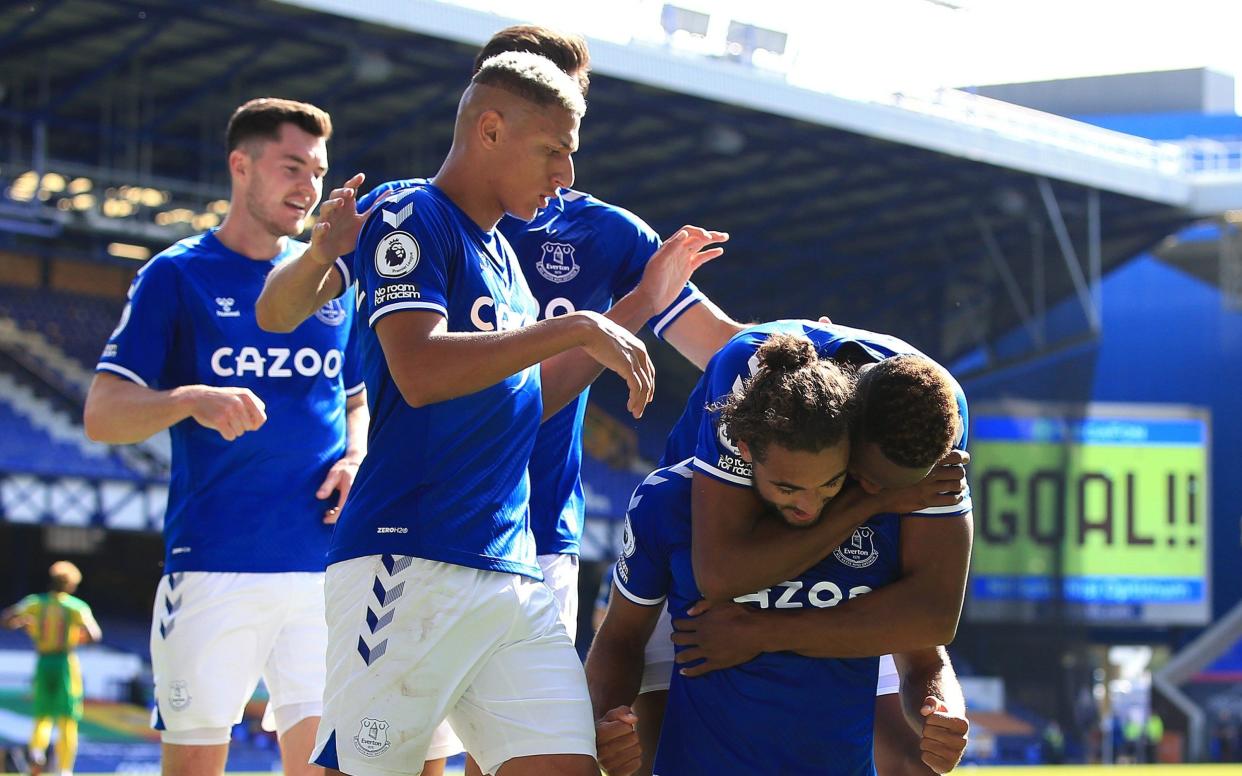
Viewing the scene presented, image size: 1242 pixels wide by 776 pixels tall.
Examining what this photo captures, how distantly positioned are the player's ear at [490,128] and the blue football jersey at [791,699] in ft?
2.87

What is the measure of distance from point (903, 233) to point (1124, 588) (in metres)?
7.21

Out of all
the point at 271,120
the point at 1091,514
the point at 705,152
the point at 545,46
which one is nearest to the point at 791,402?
the point at 545,46

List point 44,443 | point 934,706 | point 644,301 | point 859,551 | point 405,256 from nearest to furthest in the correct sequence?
point 405,256, point 934,706, point 859,551, point 644,301, point 44,443

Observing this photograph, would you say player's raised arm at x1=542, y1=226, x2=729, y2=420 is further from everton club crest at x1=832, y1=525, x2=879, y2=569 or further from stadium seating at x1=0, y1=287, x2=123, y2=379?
stadium seating at x1=0, y1=287, x2=123, y2=379

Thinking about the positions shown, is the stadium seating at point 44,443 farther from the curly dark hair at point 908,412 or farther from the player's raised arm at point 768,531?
the curly dark hair at point 908,412

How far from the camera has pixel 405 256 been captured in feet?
9.19

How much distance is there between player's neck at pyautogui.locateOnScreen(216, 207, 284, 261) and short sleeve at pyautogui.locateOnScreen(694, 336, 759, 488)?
64.5 inches

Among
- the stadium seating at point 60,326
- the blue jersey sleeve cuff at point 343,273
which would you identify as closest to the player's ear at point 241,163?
the blue jersey sleeve cuff at point 343,273

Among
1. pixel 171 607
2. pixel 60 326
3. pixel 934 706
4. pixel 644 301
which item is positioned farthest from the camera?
pixel 60 326

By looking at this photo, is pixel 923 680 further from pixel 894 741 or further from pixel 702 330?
pixel 702 330

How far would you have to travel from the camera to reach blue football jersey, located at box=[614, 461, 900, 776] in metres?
2.99

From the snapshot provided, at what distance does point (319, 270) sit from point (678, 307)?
109 cm

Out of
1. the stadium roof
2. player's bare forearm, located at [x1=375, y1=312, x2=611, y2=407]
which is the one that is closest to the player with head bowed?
player's bare forearm, located at [x1=375, y1=312, x2=611, y2=407]

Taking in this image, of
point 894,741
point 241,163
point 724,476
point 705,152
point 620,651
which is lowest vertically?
point 894,741
